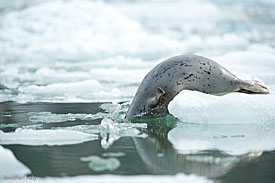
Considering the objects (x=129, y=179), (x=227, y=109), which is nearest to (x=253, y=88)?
(x=227, y=109)

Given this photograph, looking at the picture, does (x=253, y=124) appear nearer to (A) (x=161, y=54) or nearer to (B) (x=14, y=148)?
(B) (x=14, y=148)

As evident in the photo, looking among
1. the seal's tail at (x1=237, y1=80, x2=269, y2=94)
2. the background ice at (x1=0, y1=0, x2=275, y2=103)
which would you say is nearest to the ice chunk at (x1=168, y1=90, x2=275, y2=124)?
the seal's tail at (x1=237, y1=80, x2=269, y2=94)

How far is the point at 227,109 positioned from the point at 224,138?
21.7 inches

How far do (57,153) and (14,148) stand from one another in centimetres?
31

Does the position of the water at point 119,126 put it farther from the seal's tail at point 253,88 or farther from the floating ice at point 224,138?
the seal's tail at point 253,88

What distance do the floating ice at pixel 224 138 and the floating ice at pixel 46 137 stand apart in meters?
0.55

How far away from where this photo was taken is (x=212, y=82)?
4180mm

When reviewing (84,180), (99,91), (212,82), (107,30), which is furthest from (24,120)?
(107,30)

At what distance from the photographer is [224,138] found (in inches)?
118

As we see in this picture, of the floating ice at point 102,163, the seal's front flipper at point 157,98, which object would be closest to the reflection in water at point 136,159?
the floating ice at point 102,163

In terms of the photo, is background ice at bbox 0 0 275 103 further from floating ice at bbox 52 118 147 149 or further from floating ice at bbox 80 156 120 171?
floating ice at bbox 80 156 120 171

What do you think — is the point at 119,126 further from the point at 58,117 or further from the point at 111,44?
the point at 111,44

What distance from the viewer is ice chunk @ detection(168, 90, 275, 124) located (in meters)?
3.48

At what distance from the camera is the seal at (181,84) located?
405cm
